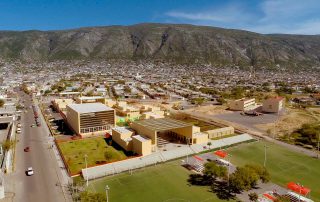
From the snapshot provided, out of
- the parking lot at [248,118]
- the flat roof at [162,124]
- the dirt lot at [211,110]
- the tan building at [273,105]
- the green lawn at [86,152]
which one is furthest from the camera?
the dirt lot at [211,110]

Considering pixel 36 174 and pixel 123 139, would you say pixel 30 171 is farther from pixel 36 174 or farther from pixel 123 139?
pixel 123 139

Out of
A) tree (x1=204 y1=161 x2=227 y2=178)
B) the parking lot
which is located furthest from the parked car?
the parking lot

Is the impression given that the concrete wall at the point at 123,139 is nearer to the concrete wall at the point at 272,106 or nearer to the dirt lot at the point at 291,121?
the dirt lot at the point at 291,121

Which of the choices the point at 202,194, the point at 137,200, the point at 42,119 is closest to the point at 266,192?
the point at 202,194

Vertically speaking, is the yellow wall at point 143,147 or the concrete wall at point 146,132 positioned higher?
the concrete wall at point 146,132

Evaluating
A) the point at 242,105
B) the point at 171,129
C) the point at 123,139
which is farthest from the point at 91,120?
the point at 242,105

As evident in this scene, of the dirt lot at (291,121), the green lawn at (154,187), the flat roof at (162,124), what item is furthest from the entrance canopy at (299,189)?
the dirt lot at (291,121)

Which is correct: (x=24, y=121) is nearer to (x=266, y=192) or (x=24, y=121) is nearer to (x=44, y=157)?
(x=44, y=157)

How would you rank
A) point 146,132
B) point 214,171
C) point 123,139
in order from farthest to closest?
point 146,132 → point 123,139 → point 214,171
